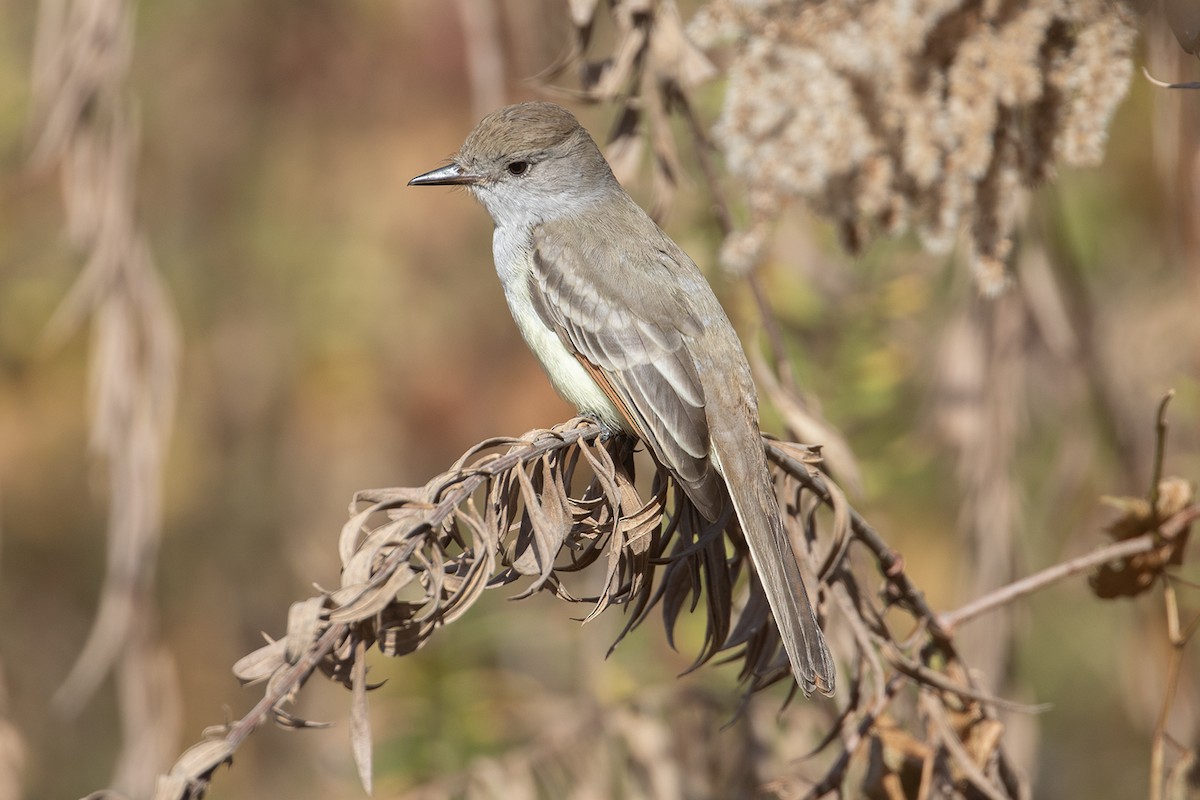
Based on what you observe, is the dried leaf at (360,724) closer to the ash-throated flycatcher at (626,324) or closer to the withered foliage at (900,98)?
the ash-throated flycatcher at (626,324)

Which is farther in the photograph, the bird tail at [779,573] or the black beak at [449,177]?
the black beak at [449,177]

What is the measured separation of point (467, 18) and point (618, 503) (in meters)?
2.33

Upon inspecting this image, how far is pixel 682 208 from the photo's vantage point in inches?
194

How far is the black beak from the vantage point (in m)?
3.71

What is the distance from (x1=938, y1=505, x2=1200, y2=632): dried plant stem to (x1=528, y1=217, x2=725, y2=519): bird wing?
0.61 m

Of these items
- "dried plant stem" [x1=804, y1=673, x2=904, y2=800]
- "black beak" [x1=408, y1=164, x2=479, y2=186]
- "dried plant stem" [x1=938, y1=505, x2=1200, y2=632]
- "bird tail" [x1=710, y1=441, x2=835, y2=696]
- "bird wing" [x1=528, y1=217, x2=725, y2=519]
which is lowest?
"dried plant stem" [x1=804, y1=673, x2=904, y2=800]

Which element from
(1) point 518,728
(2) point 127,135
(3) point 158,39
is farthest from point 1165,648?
(3) point 158,39

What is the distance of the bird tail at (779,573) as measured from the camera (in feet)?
8.10

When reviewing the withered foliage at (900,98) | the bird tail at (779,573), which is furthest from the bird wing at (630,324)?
the withered foliage at (900,98)

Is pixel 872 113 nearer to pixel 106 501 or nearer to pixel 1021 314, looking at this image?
pixel 1021 314

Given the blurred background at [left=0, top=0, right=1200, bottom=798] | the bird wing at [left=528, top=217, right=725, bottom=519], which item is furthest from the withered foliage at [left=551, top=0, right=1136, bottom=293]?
the blurred background at [left=0, top=0, right=1200, bottom=798]

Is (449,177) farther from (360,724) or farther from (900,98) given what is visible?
(360,724)

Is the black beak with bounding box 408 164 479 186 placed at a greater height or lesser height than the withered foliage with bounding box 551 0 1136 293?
greater

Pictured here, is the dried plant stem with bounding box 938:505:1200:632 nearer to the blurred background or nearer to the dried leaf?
the dried leaf
